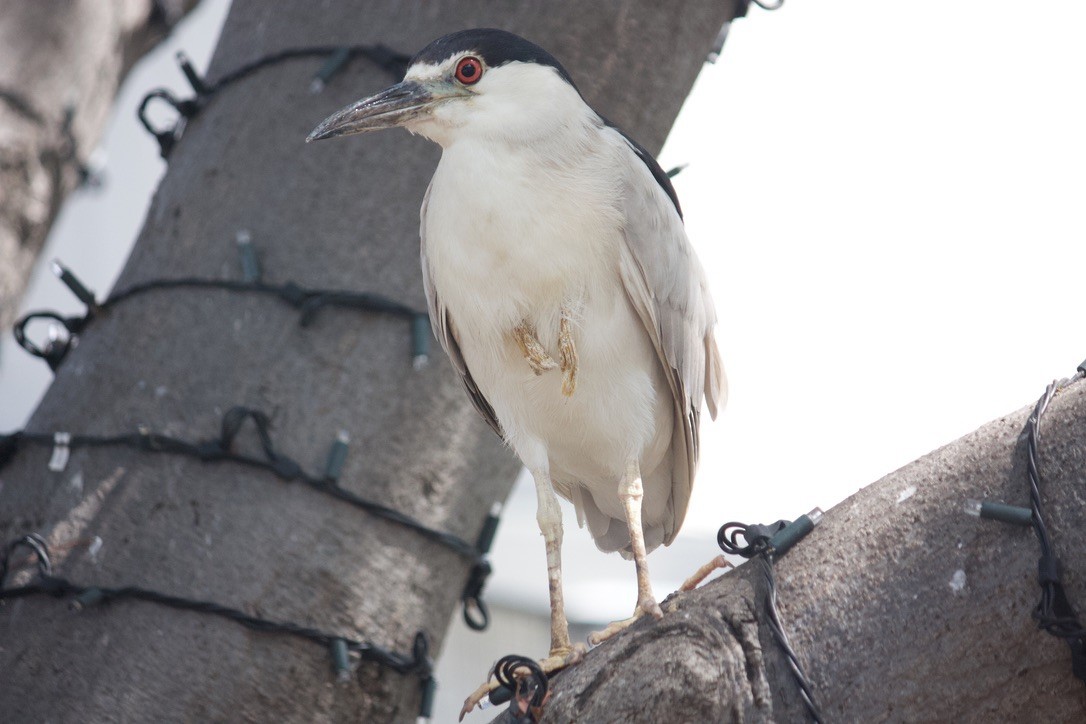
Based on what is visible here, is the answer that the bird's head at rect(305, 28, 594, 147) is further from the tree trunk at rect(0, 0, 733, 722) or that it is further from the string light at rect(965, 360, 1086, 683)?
the string light at rect(965, 360, 1086, 683)

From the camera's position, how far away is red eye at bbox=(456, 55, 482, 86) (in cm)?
202

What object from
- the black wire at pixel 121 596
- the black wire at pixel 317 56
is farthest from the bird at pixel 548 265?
the black wire at pixel 121 596

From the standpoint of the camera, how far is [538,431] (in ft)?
7.16

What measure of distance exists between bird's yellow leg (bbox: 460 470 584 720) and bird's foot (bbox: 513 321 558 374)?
30 centimetres

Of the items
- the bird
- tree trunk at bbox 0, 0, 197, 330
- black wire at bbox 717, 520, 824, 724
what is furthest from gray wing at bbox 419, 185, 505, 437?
tree trunk at bbox 0, 0, 197, 330

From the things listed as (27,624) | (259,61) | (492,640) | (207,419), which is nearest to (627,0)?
(259,61)

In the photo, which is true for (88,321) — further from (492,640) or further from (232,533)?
(492,640)

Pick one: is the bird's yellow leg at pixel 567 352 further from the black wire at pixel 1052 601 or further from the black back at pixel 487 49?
the black wire at pixel 1052 601

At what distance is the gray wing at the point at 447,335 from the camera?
2104 millimetres

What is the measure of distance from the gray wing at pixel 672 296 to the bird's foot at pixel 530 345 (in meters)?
0.21

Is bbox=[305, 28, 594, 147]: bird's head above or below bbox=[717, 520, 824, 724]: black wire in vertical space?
above

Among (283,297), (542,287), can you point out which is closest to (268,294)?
(283,297)

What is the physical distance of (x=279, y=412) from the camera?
2.00 meters

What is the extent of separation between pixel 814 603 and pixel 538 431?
1.01 metres
